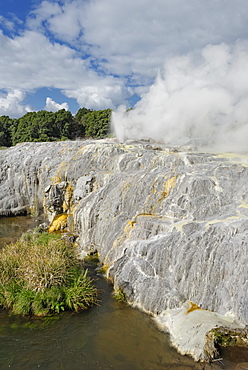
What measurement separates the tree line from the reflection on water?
38.5 meters

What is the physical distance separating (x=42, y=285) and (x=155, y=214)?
21.2ft

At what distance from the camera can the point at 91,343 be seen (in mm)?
8258

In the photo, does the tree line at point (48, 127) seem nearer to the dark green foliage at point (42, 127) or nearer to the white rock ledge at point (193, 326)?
the dark green foliage at point (42, 127)

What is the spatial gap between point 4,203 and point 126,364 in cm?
1924

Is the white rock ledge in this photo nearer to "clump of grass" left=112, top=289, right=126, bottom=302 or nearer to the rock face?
the rock face

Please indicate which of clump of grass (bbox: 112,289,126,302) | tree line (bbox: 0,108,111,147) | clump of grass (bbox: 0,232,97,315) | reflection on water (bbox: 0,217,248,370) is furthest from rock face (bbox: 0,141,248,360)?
tree line (bbox: 0,108,111,147)

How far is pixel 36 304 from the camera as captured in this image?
947cm

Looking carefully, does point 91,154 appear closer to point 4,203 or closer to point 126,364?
point 4,203

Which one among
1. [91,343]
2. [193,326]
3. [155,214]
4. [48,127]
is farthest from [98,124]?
[193,326]

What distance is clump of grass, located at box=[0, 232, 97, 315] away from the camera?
9.55 m

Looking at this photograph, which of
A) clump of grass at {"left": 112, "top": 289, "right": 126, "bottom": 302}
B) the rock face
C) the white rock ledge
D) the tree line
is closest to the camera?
the white rock ledge

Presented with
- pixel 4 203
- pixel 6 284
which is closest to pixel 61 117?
pixel 4 203

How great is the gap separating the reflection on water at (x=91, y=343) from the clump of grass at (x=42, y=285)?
14.5 inches

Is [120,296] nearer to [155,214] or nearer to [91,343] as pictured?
[91,343]
